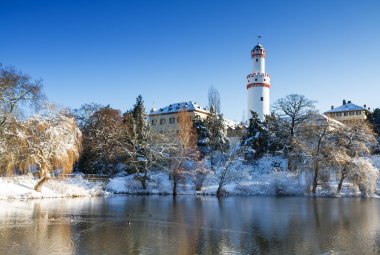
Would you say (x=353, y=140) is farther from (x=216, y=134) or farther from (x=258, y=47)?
(x=258, y=47)

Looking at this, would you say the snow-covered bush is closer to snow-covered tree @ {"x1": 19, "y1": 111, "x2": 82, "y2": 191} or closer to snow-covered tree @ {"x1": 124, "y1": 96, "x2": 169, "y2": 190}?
snow-covered tree @ {"x1": 124, "y1": 96, "x2": 169, "y2": 190}

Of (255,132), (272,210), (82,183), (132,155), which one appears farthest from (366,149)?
(82,183)

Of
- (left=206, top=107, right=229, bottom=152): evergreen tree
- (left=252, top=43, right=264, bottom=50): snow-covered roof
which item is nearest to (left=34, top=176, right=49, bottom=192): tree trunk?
(left=206, top=107, right=229, bottom=152): evergreen tree

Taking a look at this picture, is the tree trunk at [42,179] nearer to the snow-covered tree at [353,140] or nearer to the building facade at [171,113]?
the snow-covered tree at [353,140]

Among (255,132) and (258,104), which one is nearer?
(255,132)

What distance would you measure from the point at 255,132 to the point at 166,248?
50565mm

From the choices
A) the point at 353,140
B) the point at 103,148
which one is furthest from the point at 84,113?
the point at 353,140

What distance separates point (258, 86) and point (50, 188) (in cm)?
5798

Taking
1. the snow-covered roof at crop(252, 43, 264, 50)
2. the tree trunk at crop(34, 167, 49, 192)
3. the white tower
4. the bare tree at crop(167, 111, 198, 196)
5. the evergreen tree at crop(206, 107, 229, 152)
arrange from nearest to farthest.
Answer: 1. the tree trunk at crop(34, 167, 49, 192)
2. the bare tree at crop(167, 111, 198, 196)
3. the evergreen tree at crop(206, 107, 229, 152)
4. the white tower
5. the snow-covered roof at crop(252, 43, 264, 50)

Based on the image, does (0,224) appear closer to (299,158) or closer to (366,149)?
(299,158)

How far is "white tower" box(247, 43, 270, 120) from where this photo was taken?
306ft

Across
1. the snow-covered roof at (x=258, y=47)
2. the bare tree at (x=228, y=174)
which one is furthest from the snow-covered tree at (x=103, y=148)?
the snow-covered roof at (x=258, y=47)

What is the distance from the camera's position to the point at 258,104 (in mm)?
93250

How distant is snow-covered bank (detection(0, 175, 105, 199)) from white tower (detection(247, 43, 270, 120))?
156 feet
